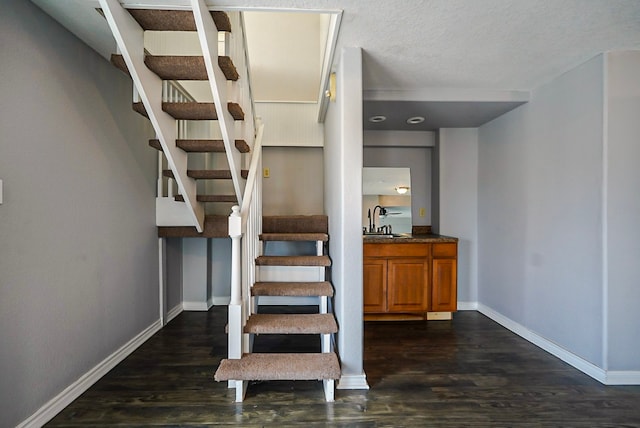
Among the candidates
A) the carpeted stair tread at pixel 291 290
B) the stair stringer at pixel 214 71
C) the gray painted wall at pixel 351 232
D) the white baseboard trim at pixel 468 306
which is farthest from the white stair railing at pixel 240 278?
the white baseboard trim at pixel 468 306

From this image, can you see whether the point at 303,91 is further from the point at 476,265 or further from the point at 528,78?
the point at 476,265

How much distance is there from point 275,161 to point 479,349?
10.1 feet

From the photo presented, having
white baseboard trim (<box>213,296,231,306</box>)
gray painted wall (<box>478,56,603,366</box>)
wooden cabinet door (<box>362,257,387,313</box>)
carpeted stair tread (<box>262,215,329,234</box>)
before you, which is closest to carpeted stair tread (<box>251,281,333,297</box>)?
carpeted stair tread (<box>262,215,329,234</box>)

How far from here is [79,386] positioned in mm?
2045

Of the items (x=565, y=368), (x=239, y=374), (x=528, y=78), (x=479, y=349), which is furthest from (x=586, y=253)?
(x=239, y=374)

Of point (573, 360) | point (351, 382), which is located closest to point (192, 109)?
point (351, 382)

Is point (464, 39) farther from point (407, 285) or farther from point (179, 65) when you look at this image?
point (407, 285)

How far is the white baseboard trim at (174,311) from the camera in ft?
11.3

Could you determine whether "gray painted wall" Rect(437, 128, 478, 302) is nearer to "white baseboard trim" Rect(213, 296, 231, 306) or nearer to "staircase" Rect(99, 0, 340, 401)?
"staircase" Rect(99, 0, 340, 401)

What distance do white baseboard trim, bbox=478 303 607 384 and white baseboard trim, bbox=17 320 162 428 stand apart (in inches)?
137

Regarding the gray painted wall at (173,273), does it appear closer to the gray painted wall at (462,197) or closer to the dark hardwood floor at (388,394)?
the dark hardwood floor at (388,394)

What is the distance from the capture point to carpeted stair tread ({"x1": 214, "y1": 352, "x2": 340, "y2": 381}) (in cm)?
190

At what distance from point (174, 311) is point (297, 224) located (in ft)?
5.74

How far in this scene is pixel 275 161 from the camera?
4250 mm
